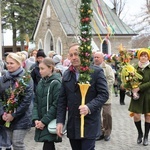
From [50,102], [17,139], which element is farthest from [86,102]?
[17,139]

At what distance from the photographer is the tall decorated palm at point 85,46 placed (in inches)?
175

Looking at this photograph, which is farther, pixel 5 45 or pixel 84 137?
Answer: pixel 5 45

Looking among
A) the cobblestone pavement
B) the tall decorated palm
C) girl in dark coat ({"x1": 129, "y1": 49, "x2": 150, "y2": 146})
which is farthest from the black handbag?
girl in dark coat ({"x1": 129, "y1": 49, "x2": 150, "y2": 146})

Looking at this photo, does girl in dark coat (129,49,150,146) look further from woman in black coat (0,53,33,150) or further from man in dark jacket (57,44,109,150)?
man in dark jacket (57,44,109,150)

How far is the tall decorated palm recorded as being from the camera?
443 centimetres

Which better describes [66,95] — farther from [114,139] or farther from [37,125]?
[114,139]

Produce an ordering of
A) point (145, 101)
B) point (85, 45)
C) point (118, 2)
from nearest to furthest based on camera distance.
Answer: point (85, 45) < point (145, 101) < point (118, 2)

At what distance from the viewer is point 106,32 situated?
3588cm

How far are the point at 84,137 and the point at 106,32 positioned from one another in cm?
3177

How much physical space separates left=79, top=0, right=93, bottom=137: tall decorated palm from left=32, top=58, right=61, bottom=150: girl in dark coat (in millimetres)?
983

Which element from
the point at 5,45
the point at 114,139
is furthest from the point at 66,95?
the point at 5,45

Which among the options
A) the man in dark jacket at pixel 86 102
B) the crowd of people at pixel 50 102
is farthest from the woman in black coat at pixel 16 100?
the man in dark jacket at pixel 86 102

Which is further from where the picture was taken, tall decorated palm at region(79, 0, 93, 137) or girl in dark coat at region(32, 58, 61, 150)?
girl in dark coat at region(32, 58, 61, 150)

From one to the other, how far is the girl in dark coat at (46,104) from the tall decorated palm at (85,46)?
0.98 m
